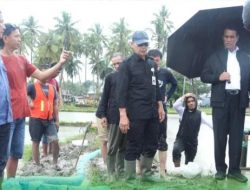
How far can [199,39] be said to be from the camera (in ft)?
16.7

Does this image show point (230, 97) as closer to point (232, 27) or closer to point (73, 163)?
point (232, 27)

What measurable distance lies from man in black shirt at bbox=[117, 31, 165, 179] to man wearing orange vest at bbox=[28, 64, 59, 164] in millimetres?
2435

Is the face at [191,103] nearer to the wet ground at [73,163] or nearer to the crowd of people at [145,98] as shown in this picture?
the wet ground at [73,163]

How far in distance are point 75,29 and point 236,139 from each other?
65.5 m

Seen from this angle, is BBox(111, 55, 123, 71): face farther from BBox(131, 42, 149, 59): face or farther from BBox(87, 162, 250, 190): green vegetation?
BBox(87, 162, 250, 190): green vegetation

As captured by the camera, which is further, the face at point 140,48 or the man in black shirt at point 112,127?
the man in black shirt at point 112,127

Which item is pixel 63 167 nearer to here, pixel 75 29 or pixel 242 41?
pixel 242 41

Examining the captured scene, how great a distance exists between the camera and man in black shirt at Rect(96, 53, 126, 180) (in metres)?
5.27

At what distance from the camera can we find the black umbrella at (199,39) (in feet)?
15.7

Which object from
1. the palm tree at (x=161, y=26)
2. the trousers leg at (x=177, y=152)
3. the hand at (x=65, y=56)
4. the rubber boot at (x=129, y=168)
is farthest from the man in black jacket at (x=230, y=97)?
the palm tree at (x=161, y=26)

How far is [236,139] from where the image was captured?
4789 mm

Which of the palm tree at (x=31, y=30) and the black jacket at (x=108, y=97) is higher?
the palm tree at (x=31, y=30)

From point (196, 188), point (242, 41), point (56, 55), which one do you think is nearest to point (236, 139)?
point (196, 188)

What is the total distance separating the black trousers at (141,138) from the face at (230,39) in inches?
44.6
